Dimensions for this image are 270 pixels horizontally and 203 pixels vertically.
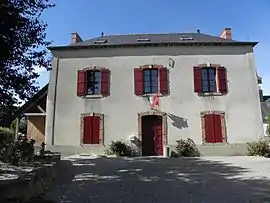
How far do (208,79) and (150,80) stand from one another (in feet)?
10.5

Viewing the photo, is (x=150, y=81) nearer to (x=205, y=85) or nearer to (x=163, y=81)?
(x=163, y=81)

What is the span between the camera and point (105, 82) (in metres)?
18.6

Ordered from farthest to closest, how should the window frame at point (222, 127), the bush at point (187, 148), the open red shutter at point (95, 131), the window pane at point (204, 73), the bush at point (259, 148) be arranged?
the window pane at point (204, 73), the open red shutter at point (95, 131), the window frame at point (222, 127), the bush at point (187, 148), the bush at point (259, 148)

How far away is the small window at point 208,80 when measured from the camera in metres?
18.5

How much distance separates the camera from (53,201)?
6.69m

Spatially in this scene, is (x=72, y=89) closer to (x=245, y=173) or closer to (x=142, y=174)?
(x=142, y=174)

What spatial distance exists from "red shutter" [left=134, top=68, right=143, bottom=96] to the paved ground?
683 cm

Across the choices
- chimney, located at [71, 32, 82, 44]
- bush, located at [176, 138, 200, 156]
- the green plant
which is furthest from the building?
the green plant

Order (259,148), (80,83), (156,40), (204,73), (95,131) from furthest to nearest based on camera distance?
(156,40)
(204,73)
(80,83)
(95,131)
(259,148)

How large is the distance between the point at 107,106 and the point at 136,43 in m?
3.89

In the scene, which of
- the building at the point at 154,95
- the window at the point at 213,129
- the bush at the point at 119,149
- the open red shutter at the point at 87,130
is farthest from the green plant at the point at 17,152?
the window at the point at 213,129

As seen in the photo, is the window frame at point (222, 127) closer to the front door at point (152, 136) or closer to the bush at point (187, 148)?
the bush at point (187, 148)

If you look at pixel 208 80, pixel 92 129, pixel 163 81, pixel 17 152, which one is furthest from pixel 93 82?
pixel 17 152

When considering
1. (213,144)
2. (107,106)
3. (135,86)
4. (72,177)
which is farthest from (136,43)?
(72,177)
